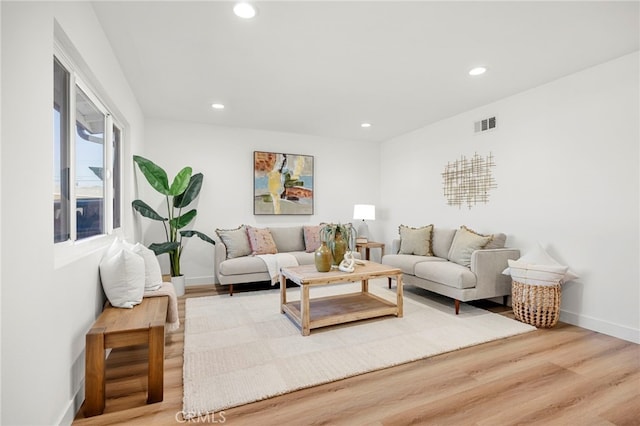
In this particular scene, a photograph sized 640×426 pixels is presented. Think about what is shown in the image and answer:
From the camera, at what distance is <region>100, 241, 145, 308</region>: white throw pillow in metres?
2.29

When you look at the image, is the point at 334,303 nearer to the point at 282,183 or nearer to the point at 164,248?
the point at 164,248

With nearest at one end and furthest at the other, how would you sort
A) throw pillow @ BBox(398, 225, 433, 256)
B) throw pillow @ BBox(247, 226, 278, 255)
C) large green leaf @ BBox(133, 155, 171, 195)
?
large green leaf @ BBox(133, 155, 171, 195) → throw pillow @ BBox(398, 225, 433, 256) → throw pillow @ BBox(247, 226, 278, 255)

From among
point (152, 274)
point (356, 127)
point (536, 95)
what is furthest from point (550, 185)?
point (152, 274)

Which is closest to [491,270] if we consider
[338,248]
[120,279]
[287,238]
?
[338,248]

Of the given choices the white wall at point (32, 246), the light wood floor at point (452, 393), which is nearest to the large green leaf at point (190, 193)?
the light wood floor at point (452, 393)

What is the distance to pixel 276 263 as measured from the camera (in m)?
4.32

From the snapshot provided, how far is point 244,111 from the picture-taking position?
432 cm

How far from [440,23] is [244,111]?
2770 mm

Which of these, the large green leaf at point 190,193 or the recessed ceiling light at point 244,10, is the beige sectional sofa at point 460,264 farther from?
the recessed ceiling light at point 244,10

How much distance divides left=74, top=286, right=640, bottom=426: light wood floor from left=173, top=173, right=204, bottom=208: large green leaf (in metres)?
2.31

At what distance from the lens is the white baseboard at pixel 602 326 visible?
2773 millimetres

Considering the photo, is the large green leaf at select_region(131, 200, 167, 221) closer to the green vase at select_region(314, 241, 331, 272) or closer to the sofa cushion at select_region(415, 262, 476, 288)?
the green vase at select_region(314, 241, 331, 272)

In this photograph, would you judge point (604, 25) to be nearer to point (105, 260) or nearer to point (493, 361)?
point (493, 361)

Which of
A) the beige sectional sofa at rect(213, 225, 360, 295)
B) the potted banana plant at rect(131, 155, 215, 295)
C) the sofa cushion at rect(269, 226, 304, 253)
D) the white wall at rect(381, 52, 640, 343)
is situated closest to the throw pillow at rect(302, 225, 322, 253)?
the beige sectional sofa at rect(213, 225, 360, 295)
